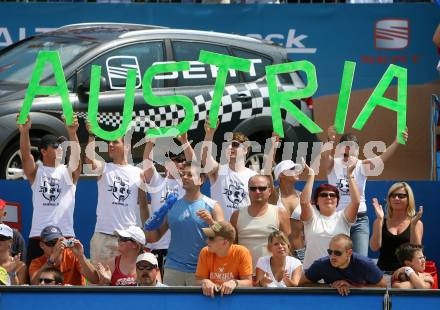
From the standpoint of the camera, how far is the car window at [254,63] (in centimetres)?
1471

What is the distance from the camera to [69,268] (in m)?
11.3

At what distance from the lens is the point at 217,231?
10.8 meters

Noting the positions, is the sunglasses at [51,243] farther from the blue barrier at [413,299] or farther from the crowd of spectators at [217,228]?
the blue barrier at [413,299]

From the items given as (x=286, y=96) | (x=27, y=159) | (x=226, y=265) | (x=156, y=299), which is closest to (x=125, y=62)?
(x=286, y=96)

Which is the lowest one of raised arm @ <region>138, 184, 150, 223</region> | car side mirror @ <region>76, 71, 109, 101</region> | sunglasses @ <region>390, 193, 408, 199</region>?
raised arm @ <region>138, 184, 150, 223</region>

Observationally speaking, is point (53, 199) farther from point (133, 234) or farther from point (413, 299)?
point (413, 299)

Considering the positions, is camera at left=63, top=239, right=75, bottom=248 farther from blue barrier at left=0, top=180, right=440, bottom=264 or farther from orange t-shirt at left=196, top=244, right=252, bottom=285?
blue barrier at left=0, top=180, right=440, bottom=264

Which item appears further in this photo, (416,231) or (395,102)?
(395,102)

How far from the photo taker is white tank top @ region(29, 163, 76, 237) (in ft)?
39.2

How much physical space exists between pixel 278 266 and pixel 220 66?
2671 millimetres

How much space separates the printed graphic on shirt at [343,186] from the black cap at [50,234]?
285 cm

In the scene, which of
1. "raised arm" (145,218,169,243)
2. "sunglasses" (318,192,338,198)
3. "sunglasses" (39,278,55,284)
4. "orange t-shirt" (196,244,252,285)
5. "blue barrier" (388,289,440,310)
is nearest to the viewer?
"blue barrier" (388,289,440,310)

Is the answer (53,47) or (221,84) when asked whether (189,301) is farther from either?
(53,47)

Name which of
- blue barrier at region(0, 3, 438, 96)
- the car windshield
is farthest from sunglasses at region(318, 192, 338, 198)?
blue barrier at region(0, 3, 438, 96)
